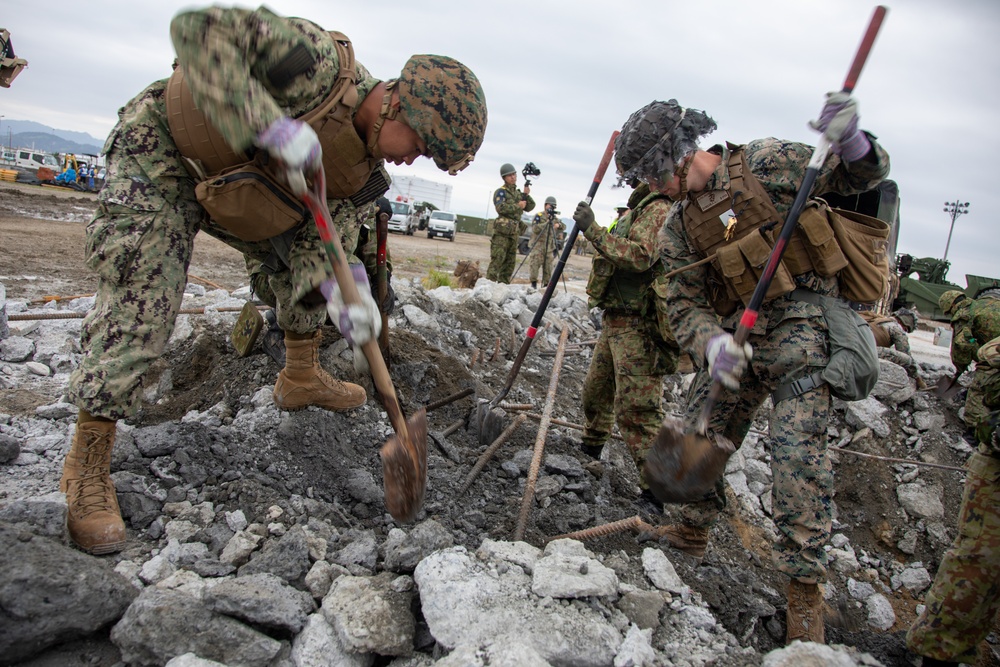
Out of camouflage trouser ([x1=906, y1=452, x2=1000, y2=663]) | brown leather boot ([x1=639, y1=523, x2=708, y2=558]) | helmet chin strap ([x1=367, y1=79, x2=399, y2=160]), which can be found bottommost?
brown leather boot ([x1=639, y1=523, x2=708, y2=558])

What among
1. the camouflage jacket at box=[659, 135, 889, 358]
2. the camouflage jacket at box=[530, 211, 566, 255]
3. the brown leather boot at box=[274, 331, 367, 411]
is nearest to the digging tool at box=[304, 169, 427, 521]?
the brown leather boot at box=[274, 331, 367, 411]

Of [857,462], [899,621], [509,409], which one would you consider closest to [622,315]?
[509,409]

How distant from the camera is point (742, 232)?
2613 mm

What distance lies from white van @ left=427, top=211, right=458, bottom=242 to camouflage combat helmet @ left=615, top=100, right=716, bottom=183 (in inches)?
1052

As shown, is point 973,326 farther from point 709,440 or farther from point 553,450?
point 709,440

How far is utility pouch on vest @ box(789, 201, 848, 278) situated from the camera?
2.42 m

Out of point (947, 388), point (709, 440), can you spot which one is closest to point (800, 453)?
point (709, 440)

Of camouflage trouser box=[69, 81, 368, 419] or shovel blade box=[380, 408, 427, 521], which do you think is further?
camouflage trouser box=[69, 81, 368, 419]

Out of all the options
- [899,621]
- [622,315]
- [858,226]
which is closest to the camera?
[858,226]

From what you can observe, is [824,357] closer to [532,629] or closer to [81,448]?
[532,629]

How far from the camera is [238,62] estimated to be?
2018mm

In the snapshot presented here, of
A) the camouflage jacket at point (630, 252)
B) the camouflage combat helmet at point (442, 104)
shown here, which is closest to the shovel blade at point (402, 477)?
the camouflage combat helmet at point (442, 104)

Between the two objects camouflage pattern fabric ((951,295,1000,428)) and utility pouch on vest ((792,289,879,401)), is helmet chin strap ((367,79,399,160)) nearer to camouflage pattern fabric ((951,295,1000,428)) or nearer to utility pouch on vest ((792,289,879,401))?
utility pouch on vest ((792,289,879,401))

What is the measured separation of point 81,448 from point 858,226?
3.24m
